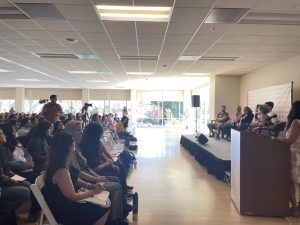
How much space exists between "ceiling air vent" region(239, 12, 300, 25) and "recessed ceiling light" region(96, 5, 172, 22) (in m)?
1.22

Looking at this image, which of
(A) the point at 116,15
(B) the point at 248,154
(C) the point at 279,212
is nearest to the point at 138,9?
(A) the point at 116,15

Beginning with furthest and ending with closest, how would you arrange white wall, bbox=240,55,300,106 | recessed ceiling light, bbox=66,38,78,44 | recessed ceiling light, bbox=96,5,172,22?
white wall, bbox=240,55,300,106
recessed ceiling light, bbox=66,38,78,44
recessed ceiling light, bbox=96,5,172,22

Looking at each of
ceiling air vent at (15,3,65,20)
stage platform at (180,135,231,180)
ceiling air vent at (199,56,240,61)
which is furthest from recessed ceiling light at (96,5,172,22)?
ceiling air vent at (199,56,240,61)

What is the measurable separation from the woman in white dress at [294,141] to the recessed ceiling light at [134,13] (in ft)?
7.06

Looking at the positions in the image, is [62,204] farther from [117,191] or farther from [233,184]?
[233,184]

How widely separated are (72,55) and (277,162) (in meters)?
5.93

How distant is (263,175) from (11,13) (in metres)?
4.19

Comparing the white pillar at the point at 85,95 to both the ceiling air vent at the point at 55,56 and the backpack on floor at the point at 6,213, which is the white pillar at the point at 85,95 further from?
the backpack on floor at the point at 6,213

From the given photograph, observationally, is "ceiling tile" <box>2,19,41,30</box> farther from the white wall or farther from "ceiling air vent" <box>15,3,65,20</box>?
the white wall

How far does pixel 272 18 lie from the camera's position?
4.47 meters

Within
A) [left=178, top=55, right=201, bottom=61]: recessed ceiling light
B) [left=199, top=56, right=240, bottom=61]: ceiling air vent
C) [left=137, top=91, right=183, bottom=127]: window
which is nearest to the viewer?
[left=178, top=55, right=201, bottom=61]: recessed ceiling light

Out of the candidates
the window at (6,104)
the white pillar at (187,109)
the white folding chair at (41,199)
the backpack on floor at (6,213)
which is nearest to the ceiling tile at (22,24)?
the backpack on floor at (6,213)

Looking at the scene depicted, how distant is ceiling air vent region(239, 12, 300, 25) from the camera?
429 centimetres

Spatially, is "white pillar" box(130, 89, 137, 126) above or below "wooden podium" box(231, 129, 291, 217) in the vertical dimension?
above
